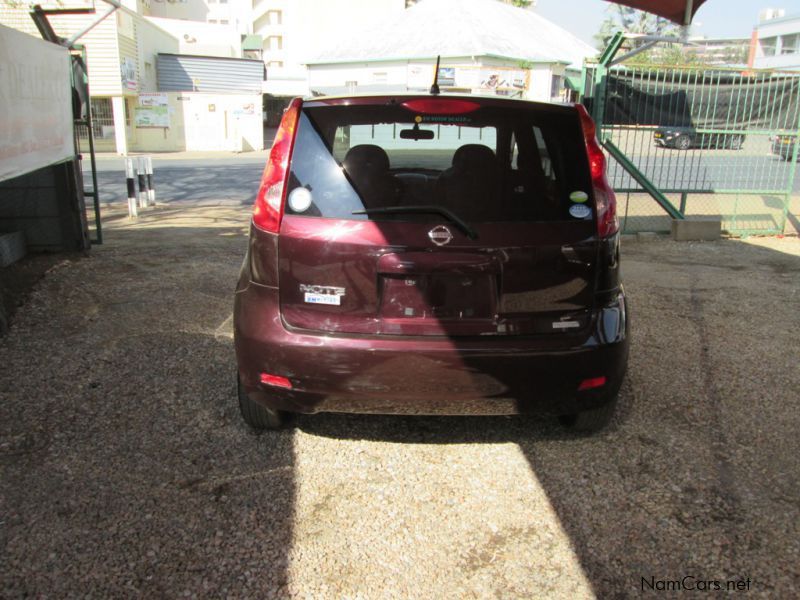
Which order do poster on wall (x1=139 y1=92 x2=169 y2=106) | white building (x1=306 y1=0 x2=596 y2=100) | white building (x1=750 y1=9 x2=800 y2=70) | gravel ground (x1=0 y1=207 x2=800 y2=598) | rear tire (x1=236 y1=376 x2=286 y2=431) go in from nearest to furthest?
1. gravel ground (x1=0 y1=207 x2=800 y2=598)
2. rear tire (x1=236 y1=376 x2=286 y2=431)
3. poster on wall (x1=139 y1=92 x2=169 y2=106)
4. white building (x1=306 y1=0 x2=596 y2=100)
5. white building (x1=750 y1=9 x2=800 y2=70)

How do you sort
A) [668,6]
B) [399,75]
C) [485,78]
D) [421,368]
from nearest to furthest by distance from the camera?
[421,368] → [668,6] → [485,78] → [399,75]

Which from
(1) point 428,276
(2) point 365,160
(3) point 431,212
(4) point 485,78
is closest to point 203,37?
(4) point 485,78

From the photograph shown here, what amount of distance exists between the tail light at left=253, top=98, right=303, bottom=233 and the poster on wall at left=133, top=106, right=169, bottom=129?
32608mm

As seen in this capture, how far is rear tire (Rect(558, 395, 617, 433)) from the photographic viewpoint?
3.62m

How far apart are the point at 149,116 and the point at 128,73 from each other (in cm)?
223

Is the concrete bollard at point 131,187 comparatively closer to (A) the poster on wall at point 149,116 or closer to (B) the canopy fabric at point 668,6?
(B) the canopy fabric at point 668,6

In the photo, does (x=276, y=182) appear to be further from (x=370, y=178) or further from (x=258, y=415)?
(x=258, y=415)

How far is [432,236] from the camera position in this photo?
3.14 m

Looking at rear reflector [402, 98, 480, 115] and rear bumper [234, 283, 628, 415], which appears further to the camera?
rear reflector [402, 98, 480, 115]

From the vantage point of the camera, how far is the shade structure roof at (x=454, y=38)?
3791 cm

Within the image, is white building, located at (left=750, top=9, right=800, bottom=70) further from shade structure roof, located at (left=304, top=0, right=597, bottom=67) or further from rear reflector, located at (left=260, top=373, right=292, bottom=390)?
rear reflector, located at (left=260, top=373, right=292, bottom=390)

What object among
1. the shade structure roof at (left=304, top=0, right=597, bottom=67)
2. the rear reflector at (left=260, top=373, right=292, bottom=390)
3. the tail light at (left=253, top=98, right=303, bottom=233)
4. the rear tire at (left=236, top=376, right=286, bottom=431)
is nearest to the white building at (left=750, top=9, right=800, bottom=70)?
the shade structure roof at (left=304, top=0, right=597, bottom=67)

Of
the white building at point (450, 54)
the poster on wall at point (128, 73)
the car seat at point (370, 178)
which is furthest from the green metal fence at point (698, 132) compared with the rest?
the poster on wall at point (128, 73)

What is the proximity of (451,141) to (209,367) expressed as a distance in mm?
2132
